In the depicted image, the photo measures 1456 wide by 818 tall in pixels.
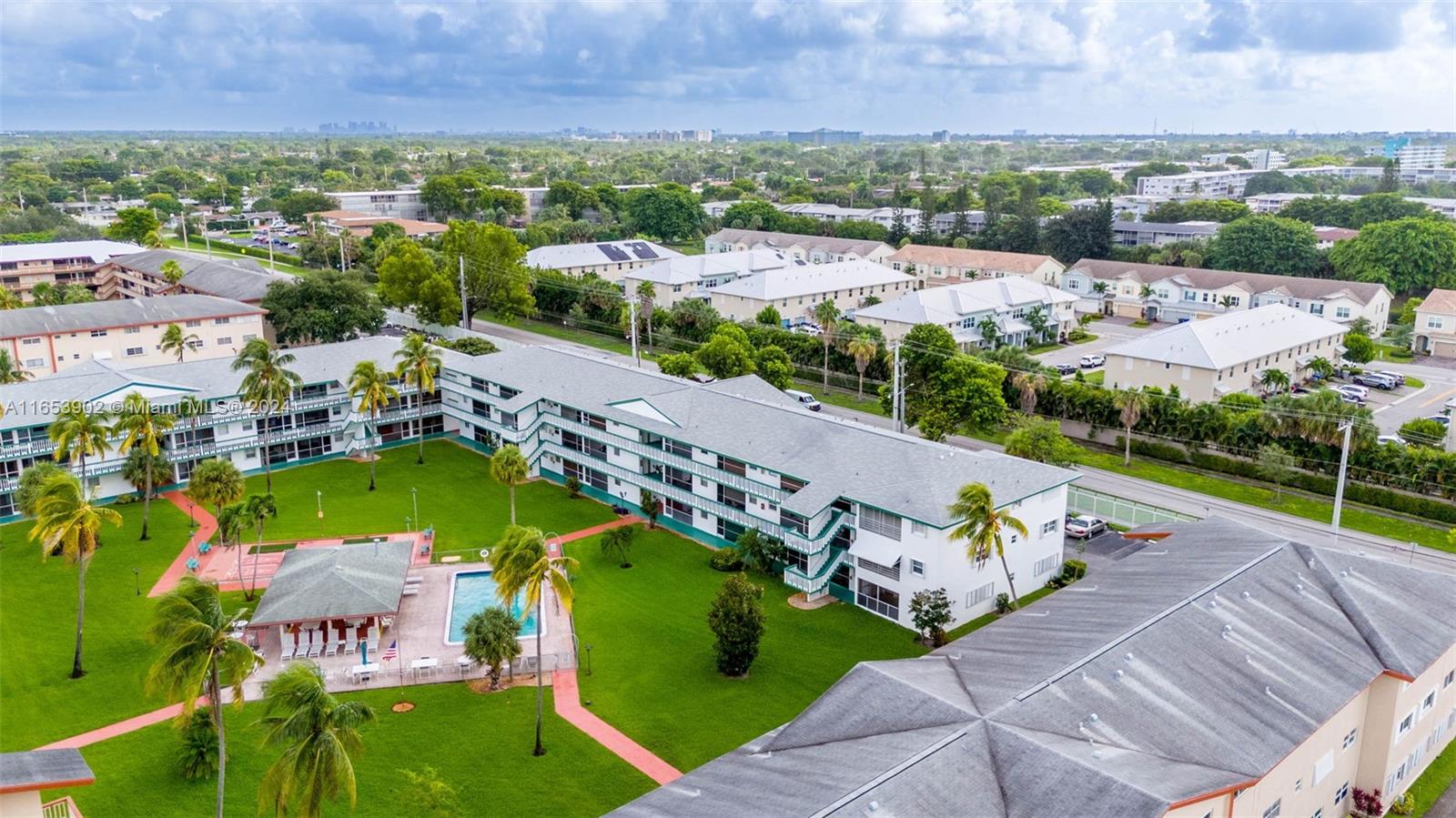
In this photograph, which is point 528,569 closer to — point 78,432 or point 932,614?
point 932,614

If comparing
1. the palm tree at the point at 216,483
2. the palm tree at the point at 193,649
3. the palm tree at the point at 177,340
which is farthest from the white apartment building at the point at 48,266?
the palm tree at the point at 193,649

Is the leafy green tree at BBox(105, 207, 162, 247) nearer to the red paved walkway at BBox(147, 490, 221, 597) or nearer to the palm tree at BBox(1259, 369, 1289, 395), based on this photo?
the red paved walkway at BBox(147, 490, 221, 597)

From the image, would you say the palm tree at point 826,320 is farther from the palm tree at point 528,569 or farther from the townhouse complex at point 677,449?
the palm tree at point 528,569

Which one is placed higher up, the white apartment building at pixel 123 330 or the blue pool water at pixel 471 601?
the white apartment building at pixel 123 330

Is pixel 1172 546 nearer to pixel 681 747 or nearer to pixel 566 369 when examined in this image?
pixel 681 747

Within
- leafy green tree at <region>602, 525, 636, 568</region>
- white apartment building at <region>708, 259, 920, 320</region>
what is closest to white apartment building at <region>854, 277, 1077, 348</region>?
white apartment building at <region>708, 259, 920, 320</region>
